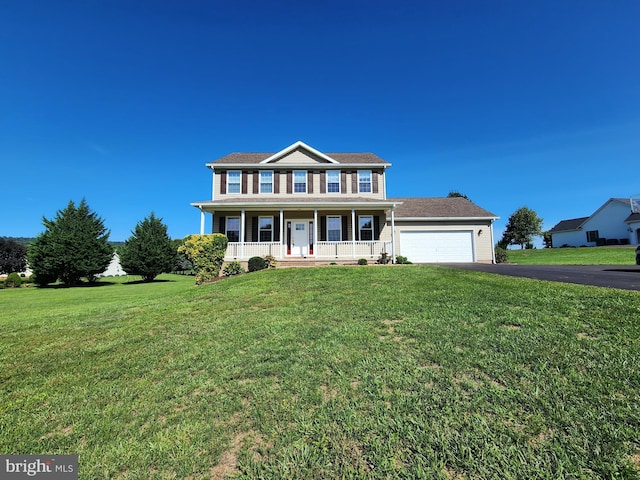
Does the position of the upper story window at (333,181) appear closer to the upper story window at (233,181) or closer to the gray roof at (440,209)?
the gray roof at (440,209)

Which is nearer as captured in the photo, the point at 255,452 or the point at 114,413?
the point at 255,452

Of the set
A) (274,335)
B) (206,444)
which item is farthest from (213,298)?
(206,444)

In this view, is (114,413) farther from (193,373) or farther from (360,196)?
(360,196)

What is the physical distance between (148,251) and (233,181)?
8.88m

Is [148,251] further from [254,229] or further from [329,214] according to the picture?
[329,214]

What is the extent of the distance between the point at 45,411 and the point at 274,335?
2639 millimetres

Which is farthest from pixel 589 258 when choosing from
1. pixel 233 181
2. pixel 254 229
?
pixel 233 181

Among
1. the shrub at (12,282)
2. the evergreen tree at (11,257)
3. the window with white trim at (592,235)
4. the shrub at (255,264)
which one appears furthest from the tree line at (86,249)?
the window with white trim at (592,235)

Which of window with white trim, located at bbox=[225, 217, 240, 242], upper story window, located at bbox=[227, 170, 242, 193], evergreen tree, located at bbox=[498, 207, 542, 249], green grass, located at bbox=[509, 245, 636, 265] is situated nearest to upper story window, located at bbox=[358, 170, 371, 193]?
upper story window, located at bbox=[227, 170, 242, 193]

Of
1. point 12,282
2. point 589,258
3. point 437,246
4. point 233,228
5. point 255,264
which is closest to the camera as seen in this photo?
point 255,264

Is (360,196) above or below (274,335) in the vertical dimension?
above

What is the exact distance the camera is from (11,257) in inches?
1247

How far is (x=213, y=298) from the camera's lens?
25.9 ft

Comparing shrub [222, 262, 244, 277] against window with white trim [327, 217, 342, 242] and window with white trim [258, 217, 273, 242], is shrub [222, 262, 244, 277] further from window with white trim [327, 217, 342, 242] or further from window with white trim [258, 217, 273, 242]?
window with white trim [327, 217, 342, 242]
